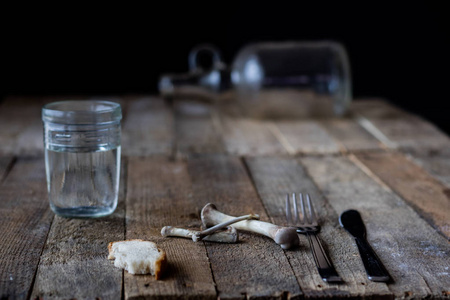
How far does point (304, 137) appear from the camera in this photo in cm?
157

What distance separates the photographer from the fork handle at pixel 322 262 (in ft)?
2.33

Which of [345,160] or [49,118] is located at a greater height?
[49,118]

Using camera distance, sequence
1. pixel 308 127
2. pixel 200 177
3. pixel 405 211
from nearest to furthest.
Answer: pixel 405 211
pixel 200 177
pixel 308 127

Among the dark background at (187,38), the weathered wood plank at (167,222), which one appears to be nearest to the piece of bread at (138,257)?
the weathered wood plank at (167,222)

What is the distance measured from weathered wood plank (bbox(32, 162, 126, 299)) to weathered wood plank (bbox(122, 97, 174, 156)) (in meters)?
0.49

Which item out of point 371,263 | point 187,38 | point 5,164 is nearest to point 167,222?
point 371,263

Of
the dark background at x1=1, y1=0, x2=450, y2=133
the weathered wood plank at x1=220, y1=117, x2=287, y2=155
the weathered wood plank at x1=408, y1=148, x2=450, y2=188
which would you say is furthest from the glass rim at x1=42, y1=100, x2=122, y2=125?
the dark background at x1=1, y1=0, x2=450, y2=133

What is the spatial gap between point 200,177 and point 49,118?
38 cm

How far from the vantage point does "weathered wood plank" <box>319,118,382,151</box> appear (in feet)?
4.85

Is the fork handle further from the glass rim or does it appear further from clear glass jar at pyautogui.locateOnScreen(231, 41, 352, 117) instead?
clear glass jar at pyautogui.locateOnScreen(231, 41, 352, 117)

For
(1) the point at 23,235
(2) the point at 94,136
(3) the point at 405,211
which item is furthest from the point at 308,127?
(1) the point at 23,235

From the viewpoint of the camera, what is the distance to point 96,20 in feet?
7.52

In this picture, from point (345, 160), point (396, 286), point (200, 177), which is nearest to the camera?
point (396, 286)

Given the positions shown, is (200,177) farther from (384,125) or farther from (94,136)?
(384,125)
